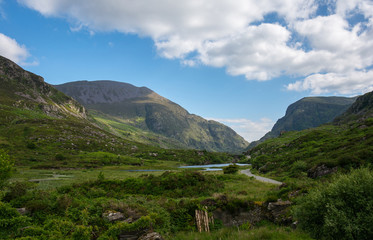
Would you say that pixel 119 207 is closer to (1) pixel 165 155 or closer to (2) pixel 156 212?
(2) pixel 156 212

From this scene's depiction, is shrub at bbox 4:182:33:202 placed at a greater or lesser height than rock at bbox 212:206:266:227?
greater

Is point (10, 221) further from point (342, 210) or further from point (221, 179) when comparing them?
point (221, 179)

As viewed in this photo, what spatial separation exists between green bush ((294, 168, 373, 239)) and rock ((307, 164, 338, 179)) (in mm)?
32668

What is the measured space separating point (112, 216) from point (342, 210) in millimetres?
21292

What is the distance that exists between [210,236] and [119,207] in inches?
418

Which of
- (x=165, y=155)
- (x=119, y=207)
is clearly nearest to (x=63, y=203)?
(x=119, y=207)

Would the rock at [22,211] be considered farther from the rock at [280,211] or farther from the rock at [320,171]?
the rock at [320,171]

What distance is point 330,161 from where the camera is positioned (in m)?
46.1

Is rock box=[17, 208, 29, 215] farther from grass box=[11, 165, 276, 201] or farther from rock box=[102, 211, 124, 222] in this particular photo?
grass box=[11, 165, 276, 201]

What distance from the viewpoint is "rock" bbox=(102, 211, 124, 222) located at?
1956 centimetres

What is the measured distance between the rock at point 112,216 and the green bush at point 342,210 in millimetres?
18100

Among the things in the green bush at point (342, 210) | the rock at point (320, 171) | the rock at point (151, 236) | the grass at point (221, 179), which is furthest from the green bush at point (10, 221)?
the rock at point (320, 171)

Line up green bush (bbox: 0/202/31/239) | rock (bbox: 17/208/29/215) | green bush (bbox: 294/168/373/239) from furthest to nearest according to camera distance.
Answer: rock (bbox: 17/208/29/215)
green bush (bbox: 0/202/31/239)
green bush (bbox: 294/168/373/239)

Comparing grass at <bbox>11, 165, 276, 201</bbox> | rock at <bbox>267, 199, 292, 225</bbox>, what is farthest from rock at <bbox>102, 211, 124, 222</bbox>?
rock at <bbox>267, 199, 292, 225</bbox>
